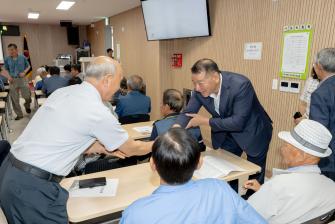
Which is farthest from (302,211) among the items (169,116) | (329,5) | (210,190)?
(329,5)

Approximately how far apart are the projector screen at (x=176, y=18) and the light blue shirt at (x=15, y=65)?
341cm

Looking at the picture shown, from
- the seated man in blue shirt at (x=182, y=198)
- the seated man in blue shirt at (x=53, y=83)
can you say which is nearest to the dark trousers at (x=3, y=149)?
the seated man in blue shirt at (x=182, y=198)

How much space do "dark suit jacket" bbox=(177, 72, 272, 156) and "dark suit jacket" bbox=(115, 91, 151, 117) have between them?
3.50ft

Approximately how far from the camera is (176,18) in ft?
14.2

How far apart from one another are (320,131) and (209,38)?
2.98 m

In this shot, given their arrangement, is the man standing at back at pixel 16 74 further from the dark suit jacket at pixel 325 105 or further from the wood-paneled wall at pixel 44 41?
the dark suit jacket at pixel 325 105

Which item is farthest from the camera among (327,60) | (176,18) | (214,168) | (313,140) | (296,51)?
(176,18)

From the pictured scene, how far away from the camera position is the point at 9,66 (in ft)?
21.1

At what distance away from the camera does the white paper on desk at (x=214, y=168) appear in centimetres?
184

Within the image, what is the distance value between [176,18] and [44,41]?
855 centimetres

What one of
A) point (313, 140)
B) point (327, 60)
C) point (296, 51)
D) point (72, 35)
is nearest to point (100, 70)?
point (313, 140)

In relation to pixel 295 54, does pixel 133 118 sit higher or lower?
lower

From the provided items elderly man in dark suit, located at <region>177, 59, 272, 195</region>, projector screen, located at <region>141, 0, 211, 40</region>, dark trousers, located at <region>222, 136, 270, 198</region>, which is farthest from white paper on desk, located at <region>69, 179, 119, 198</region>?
→ projector screen, located at <region>141, 0, 211, 40</region>

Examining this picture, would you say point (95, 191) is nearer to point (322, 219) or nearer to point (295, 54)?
point (322, 219)
